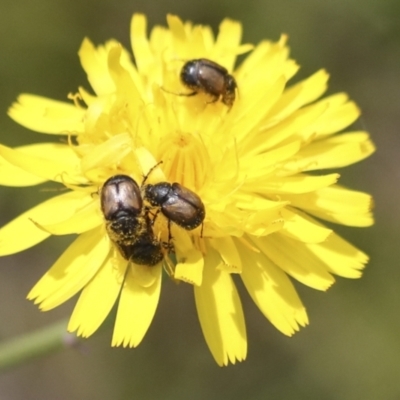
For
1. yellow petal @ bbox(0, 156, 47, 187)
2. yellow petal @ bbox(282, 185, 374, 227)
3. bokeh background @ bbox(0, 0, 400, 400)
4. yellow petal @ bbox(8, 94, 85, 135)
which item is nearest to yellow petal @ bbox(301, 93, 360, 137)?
yellow petal @ bbox(282, 185, 374, 227)

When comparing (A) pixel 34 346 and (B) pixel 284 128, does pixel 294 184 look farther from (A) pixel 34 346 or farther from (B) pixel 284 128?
(A) pixel 34 346

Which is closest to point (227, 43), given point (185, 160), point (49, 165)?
point (185, 160)

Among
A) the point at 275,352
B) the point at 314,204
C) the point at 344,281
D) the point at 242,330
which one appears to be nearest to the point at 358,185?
the point at 344,281

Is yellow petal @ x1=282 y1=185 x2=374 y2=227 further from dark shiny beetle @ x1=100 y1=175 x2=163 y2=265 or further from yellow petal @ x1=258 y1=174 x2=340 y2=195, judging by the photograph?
dark shiny beetle @ x1=100 y1=175 x2=163 y2=265

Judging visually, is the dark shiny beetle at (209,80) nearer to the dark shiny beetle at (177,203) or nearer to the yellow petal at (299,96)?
the yellow petal at (299,96)

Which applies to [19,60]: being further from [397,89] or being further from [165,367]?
[397,89]

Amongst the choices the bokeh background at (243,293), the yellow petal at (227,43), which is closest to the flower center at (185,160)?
the yellow petal at (227,43)
